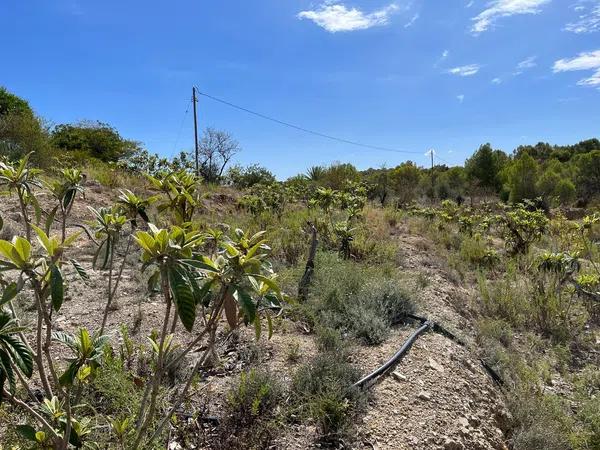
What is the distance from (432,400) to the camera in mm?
2611

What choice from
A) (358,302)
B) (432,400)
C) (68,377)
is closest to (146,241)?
(68,377)

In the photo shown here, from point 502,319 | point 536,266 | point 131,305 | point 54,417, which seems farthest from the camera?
point 536,266

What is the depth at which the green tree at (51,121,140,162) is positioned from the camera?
22.3 metres

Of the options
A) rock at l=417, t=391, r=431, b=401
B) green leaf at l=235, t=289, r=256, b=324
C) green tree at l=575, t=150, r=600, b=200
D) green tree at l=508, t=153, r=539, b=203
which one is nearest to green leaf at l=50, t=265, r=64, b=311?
green leaf at l=235, t=289, r=256, b=324

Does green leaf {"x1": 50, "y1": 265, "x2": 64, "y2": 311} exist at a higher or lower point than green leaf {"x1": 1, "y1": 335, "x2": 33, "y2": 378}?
higher

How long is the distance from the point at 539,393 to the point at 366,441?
1.68 metres

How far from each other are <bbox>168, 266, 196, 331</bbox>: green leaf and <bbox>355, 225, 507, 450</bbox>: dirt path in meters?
1.51

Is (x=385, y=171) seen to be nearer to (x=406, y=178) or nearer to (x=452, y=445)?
(x=406, y=178)

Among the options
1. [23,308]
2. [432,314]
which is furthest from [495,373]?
[23,308]

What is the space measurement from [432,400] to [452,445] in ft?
1.05

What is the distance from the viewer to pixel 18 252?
1063 millimetres

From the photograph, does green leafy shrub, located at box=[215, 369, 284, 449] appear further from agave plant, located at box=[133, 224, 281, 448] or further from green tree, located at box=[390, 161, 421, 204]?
green tree, located at box=[390, 161, 421, 204]

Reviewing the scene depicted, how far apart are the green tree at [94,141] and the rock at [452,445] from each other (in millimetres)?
21771

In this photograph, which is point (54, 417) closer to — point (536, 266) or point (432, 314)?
point (432, 314)
